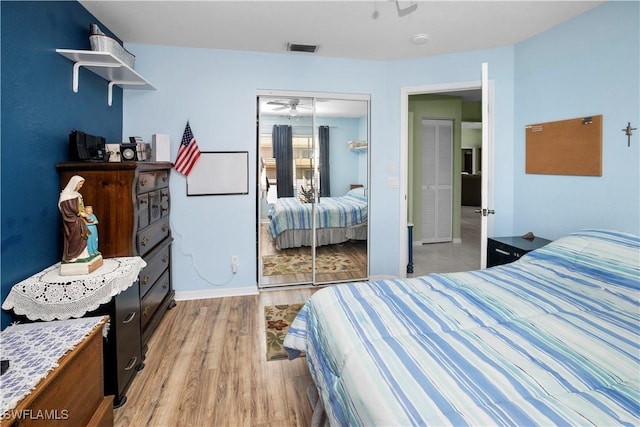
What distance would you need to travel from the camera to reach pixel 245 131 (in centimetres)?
366

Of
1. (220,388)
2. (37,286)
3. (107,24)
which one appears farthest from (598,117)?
(107,24)

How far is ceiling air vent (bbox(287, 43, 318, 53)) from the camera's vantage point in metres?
3.42

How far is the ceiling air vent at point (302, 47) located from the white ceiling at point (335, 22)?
71 millimetres

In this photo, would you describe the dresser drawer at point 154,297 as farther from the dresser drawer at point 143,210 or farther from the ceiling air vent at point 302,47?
the ceiling air vent at point 302,47

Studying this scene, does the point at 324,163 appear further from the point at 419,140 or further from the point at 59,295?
the point at 59,295

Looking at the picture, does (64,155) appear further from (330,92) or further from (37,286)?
(330,92)

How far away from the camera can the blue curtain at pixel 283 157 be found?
3812mm

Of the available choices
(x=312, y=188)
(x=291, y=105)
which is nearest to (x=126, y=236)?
(x=312, y=188)

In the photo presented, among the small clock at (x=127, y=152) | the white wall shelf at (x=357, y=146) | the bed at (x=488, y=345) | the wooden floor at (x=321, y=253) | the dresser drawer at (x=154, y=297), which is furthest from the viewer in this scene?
the white wall shelf at (x=357, y=146)

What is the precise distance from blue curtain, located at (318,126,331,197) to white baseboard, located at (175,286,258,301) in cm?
136

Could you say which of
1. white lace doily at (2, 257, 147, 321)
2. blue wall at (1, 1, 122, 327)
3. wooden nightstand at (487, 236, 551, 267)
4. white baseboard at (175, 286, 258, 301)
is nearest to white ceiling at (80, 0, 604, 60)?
blue wall at (1, 1, 122, 327)

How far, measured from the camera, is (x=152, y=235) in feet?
9.12

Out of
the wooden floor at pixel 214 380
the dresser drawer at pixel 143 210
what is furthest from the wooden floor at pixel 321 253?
the dresser drawer at pixel 143 210

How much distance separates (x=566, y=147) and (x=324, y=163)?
2.33 metres
